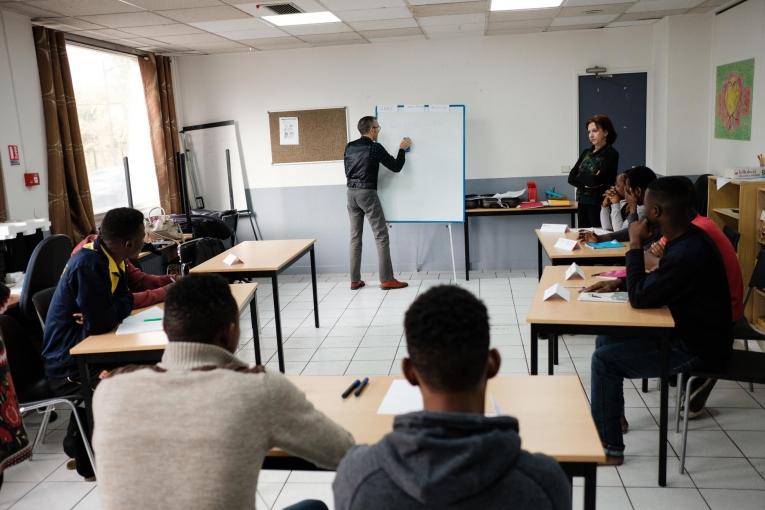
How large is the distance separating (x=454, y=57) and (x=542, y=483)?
6.47m

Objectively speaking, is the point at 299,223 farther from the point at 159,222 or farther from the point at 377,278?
the point at 159,222

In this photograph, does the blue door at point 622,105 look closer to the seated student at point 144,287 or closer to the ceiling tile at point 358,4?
the ceiling tile at point 358,4

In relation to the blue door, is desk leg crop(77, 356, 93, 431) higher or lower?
lower

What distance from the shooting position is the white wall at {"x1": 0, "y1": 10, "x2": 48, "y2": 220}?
4.81 m

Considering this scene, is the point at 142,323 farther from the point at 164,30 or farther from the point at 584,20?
the point at 584,20

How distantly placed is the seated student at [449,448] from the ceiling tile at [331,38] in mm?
5667

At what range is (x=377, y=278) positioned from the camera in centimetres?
723

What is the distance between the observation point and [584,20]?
6.25m

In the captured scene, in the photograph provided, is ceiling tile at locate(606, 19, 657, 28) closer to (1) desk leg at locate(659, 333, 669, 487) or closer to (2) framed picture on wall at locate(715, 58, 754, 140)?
(2) framed picture on wall at locate(715, 58, 754, 140)

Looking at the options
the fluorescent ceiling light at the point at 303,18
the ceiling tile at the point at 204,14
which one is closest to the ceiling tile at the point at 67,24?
the ceiling tile at the point at 204,14

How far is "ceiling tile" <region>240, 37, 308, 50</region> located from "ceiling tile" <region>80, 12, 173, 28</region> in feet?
4.51

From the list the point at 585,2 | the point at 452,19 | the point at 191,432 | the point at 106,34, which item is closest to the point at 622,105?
the point at 585,2

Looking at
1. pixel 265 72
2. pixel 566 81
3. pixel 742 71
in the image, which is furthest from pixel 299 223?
pixel 742 71

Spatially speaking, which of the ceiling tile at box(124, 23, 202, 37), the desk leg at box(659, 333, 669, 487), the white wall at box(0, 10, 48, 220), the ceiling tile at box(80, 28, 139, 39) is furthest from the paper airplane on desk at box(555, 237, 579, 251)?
the ceiling tile at box(80, 28, 139, 39)
